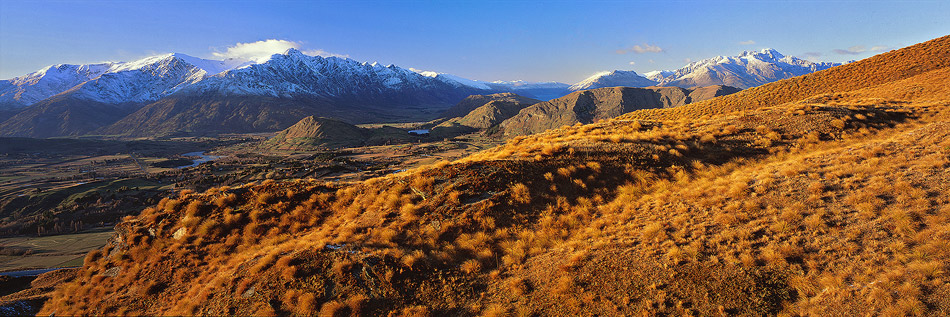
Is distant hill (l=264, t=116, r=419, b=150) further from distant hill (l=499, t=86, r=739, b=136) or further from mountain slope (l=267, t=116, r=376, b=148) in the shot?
distant hill (l=499, t=86, r=739, b=136)

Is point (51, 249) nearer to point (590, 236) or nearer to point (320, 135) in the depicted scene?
point (590, 236)

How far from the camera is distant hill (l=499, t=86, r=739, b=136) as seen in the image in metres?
149

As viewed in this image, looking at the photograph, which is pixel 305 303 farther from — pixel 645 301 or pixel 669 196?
pixel 669 196

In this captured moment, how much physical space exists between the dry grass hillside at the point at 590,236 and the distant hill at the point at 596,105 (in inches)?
5270

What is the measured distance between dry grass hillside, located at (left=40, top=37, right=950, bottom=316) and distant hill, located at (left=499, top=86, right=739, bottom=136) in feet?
439

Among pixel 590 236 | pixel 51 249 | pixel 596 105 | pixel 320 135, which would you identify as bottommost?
pixel 51 249

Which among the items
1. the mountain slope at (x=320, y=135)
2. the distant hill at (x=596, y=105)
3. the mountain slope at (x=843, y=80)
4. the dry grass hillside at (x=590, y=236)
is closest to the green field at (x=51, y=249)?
the dry grass hillside at (x=590, y=236)

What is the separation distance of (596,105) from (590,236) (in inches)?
6283

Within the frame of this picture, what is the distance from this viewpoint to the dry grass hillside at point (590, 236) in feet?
23.4

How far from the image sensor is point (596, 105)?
157 meters

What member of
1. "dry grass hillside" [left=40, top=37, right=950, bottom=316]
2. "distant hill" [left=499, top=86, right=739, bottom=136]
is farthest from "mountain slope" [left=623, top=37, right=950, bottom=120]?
"distant hill" [left=499, top=86, right=739, bottom=136]

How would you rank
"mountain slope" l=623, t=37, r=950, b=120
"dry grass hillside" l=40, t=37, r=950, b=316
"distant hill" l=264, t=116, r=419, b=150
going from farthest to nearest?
1. "distant hill" l=264, t=116, r=419, b=150
2. "mountain slope" l=623, t=37, r=950, b=120
3. "dry grass hillside" l=40, t=37, r=950, b=316

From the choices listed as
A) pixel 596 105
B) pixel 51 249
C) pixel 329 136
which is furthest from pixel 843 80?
pixel 329 136

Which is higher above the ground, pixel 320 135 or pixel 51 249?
pixel 320 135
